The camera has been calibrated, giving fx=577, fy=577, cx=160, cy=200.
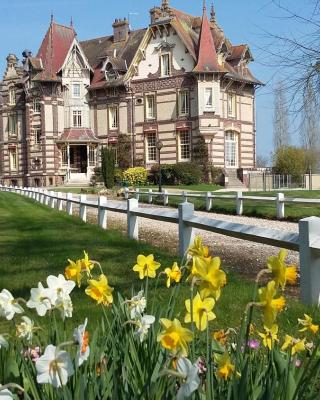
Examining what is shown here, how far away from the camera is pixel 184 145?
48.7 m

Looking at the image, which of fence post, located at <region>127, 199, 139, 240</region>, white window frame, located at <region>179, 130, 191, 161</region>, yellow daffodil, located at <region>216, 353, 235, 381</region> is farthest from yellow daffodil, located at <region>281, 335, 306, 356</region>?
white window frame, located at <region>179, 130, 191, 161</region>

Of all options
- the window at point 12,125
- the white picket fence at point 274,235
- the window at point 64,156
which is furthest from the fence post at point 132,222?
the window at point 12,125

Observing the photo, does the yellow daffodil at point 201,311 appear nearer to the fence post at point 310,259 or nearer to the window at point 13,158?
the fence post at point 310,259

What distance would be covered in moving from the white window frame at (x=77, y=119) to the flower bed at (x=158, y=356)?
51.9 meters

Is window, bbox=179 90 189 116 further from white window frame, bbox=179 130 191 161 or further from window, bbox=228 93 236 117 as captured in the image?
window, bbox=228 93 236 117

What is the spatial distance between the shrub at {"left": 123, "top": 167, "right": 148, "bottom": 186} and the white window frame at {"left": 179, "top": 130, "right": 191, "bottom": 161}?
376 centimetres

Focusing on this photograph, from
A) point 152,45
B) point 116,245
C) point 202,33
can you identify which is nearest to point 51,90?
point 152,45

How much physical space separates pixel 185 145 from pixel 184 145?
0.34 feet

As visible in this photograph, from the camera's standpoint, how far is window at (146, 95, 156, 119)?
50.5 meters

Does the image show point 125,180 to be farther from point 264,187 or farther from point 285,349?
point 285,349

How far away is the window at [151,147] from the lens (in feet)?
165

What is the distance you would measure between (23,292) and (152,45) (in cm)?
4611

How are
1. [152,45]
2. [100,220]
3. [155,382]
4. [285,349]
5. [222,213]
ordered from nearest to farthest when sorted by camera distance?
1. [155,382]
2. [285,349]
3. [100,220]
4. [222,213]
5. [152,45]

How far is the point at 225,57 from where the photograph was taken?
1986 inches
